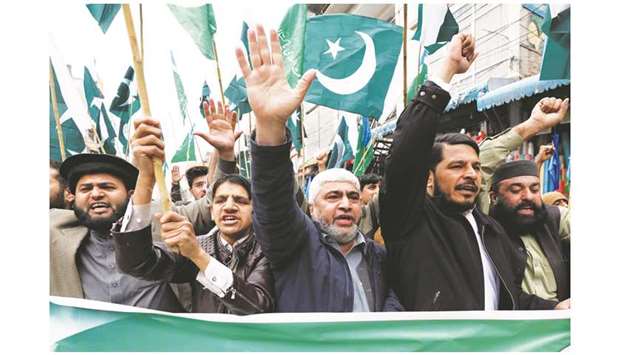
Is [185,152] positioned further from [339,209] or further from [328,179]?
[339,209]

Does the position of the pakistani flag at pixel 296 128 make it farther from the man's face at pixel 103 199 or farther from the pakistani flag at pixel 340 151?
the man's face at pixel 103 199

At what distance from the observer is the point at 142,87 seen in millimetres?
3732

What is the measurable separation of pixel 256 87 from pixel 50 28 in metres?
1.48

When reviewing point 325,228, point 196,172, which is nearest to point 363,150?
point 325,228

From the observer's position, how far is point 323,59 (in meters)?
3.83

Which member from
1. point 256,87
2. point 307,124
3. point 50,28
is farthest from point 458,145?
point 50,28

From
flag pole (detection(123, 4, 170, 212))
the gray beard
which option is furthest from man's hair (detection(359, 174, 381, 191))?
flag pole (detection(123, 4, 170, 212))

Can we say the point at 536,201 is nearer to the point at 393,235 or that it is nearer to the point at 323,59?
the point at 393,235

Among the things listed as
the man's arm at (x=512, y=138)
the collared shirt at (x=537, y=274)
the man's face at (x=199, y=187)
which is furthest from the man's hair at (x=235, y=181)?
the collared shirt at (x=537, y=274)

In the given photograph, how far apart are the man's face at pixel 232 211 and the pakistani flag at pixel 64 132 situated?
1.00 metres

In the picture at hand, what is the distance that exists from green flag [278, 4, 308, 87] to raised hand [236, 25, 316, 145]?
0.83ft

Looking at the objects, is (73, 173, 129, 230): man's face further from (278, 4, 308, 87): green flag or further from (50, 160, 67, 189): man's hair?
(278, 4, 308, 87): green flag

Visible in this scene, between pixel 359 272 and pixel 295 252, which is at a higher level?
pixel 295 252

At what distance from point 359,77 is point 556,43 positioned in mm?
1361
